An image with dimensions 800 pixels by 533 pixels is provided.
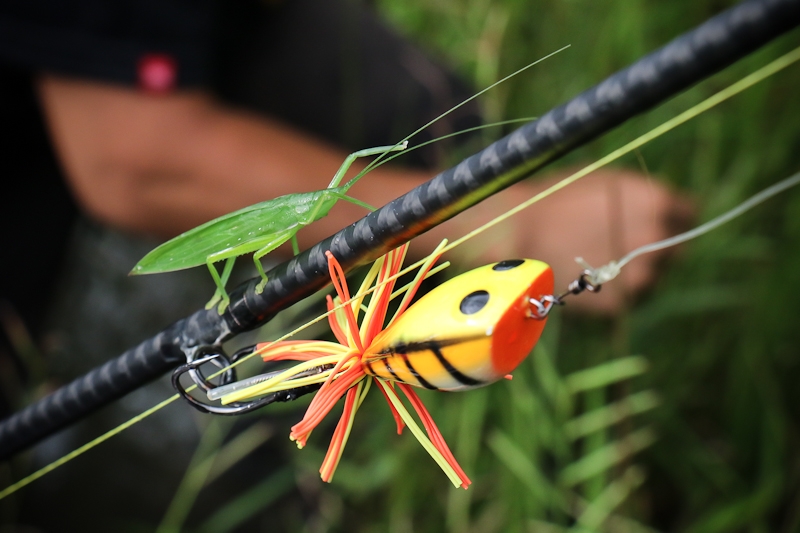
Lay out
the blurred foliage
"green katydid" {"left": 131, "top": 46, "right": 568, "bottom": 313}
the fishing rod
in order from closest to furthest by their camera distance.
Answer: the fishing rod
"green katydid" {"left": 131, "top": 46, "right": 568, "bottom": 313}
the blurred foliage

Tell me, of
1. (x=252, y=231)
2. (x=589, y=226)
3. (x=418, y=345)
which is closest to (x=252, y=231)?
(x=252, y=231)

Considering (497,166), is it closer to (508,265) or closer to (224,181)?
(508,265)

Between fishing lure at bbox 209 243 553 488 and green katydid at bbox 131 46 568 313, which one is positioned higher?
green katydid at bbox 131 46 568 313

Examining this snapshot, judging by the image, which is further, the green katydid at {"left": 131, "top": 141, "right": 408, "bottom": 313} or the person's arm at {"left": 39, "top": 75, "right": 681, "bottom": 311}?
the person's arm at {"left": 39, "top": 75, "right": 681, "bottom": 311}

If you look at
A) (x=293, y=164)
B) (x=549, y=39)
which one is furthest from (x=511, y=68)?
(x=293, y=164)

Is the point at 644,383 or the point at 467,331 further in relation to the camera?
the point at 644,383

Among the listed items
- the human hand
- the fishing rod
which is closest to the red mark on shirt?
the human hand

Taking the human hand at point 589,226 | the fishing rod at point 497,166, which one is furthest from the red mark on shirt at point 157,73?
the fishing rod at point 497,166

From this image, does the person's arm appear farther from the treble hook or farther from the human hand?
the treble hook
